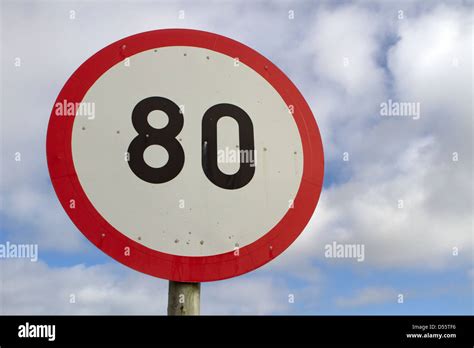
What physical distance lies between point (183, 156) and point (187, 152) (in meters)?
0.02

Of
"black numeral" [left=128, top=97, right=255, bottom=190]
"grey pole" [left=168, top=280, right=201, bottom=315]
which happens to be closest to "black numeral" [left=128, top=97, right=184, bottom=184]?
"black numeral" [left=128, top=97, right=255, bottom=190]

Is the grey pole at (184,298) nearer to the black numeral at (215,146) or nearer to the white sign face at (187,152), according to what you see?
the white sign face at (187,152)

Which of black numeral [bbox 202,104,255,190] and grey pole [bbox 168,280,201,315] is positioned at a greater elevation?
black numeral [bbox 202,104,255,190]

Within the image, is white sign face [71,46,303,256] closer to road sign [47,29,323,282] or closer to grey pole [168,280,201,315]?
road sign [47,29,323,282]

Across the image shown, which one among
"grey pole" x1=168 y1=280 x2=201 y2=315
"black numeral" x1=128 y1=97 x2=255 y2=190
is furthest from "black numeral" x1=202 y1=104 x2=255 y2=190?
"grey pole" x1=168 y1=280 x2=201 y2=315

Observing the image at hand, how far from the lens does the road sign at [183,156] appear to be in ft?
4.96

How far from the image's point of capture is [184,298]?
1.51 meters


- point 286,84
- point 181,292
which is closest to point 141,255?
point 181,292

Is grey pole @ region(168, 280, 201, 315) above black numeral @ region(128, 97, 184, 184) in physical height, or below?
below

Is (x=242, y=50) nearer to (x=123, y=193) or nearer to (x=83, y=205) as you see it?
(x=123, y=193)

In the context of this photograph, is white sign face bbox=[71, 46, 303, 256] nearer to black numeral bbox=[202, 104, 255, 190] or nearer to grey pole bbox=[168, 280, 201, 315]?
black numeral bbox=[202, 104, 255, 190]

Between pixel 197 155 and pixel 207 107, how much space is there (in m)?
0.18

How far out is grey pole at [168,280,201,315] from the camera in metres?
1.51

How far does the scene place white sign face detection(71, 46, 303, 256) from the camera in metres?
1.53
